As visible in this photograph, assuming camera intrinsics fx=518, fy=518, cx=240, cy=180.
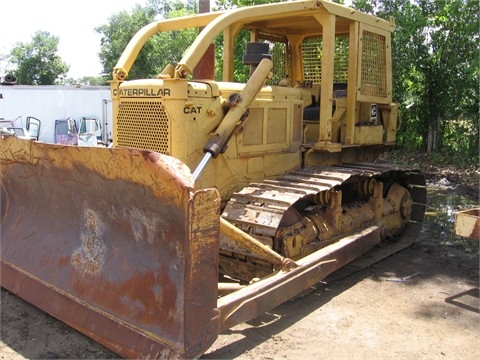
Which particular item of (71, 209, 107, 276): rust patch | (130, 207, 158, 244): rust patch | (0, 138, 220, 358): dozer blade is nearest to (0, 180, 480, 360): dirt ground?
(0, 138, 220, 358): dozer blade

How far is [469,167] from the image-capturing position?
12.5 meters

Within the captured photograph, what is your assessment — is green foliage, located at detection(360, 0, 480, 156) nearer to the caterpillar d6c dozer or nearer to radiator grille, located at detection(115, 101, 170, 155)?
the caterpillar d6c dozer

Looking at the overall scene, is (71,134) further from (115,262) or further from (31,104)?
(115,262)

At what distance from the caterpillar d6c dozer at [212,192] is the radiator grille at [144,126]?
1 centimetres

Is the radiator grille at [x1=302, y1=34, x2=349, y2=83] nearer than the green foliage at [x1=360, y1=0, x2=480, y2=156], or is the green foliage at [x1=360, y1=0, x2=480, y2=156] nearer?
the radiator grille at [x1=302, y1=34, x2=349, y2=83]

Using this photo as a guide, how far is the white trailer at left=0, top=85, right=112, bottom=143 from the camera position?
18844 mm

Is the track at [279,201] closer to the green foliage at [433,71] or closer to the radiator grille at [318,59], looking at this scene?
the radiator grille at [318,59]

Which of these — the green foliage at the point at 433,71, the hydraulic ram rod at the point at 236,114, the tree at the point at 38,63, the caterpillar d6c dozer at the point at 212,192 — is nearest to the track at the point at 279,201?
the caterpillar d6c dozer at the point at 212,192

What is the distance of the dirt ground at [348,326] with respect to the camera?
147 inches

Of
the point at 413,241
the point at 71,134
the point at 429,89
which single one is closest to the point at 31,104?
the point at 71,134

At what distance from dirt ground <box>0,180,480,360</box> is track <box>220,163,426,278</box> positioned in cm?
53

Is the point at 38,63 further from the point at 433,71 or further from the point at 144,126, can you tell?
the point at 144,126

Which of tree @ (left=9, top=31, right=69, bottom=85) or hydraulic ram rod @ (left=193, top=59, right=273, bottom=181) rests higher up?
tree @ (left=9, top=31, right=69, bottom=85)

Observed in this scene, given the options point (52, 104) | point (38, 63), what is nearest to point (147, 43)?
point (52, 104)
